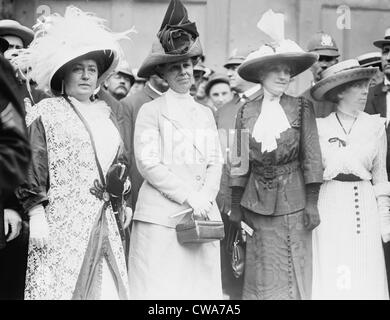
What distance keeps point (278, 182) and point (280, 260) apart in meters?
0.53

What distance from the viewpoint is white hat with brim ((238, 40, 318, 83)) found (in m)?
5.13

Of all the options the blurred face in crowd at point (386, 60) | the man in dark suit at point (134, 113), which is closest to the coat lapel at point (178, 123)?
the man in dark suit at point (134, 113)

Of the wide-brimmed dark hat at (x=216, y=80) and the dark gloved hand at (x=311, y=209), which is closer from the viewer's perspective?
the dark gloved hand at (x=311, y=209)

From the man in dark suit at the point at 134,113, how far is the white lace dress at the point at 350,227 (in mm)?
1325

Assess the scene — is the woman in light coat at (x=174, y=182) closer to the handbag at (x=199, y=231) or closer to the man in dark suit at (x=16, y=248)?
the handbag at (x=199, y=231)

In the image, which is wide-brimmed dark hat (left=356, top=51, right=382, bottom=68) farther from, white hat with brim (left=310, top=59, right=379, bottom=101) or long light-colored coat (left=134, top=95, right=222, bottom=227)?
long light-colored coat (left=134, top=95, right=222, bottom=227)

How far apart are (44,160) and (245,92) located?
249cm

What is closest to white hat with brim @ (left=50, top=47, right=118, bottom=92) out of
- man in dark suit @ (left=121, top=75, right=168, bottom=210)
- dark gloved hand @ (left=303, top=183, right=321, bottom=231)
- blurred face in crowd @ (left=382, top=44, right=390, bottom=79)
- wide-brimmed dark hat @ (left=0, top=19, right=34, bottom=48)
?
man in dark suit @ (left=121, top=75, right=168, bottom=210)

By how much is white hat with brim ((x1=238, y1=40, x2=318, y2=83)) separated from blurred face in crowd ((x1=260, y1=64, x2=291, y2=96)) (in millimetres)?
37

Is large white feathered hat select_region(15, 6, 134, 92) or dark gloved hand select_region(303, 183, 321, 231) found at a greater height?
large white feathered hat select_region(15, 6, 134, 92)

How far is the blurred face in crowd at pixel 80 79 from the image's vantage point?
4.47 metres

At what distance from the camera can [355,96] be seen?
5.35 meters
